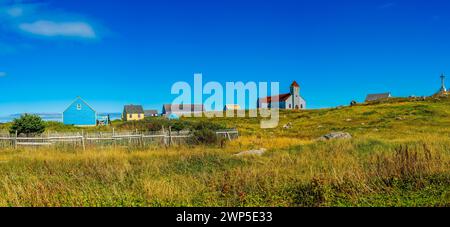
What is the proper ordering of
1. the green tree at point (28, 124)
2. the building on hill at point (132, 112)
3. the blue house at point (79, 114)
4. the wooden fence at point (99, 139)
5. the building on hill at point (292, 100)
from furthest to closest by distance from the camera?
the building on hill at point (292, 100) → the building on hill at point (132, 112) → the blue house at point (79, 114) → the green tree at point (28, 124) → the wooden fence at point (99, 139)

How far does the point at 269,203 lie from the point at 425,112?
131ft

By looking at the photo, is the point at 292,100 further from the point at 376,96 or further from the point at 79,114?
the point at 79,114

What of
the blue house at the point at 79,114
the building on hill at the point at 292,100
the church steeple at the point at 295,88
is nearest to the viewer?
the blue house at the point at 79,114

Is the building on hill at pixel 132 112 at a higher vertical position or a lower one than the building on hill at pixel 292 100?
lower

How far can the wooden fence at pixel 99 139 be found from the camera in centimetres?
2123

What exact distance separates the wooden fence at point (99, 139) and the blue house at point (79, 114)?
101 ft

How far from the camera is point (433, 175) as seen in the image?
7.34m

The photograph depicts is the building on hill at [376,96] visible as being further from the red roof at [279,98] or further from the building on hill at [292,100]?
the red roof at [279,98]

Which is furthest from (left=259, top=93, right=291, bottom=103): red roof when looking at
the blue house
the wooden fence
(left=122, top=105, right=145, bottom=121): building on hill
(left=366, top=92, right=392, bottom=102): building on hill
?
the wooden fence

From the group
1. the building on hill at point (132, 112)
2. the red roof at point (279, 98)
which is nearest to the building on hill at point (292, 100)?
the red roof at point (279, 98)

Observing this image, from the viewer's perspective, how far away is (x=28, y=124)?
28.2 m

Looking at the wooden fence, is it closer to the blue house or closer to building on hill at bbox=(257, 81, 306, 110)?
the blue house

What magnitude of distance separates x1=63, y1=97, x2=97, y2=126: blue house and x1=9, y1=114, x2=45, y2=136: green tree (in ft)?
73.8
